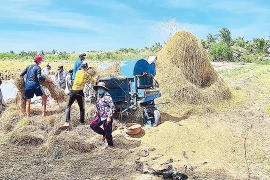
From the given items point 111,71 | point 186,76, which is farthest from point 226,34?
point 111,71

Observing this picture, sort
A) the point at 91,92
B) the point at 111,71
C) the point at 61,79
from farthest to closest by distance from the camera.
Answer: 1. the point at 61,79
2. the point at 111,71
3. the point at 91,92

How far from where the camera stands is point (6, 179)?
17.6ft

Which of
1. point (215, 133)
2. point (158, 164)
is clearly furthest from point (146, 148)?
point (215, 133)

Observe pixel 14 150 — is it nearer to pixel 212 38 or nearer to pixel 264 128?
pixel 264 128

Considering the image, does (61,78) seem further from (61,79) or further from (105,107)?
(105,107)

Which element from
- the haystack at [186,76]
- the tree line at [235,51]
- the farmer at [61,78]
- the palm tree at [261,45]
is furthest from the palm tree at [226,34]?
the farmer at [61,78]

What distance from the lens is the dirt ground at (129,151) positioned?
5680 mm

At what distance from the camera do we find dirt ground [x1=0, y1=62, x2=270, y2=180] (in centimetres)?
568

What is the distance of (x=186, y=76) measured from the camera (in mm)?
11820

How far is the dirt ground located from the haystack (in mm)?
2124

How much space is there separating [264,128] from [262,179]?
330 cm

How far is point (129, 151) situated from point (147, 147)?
463 mm

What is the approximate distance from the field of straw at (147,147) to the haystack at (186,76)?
0.23m

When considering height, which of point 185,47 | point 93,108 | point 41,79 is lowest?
point 93,108
